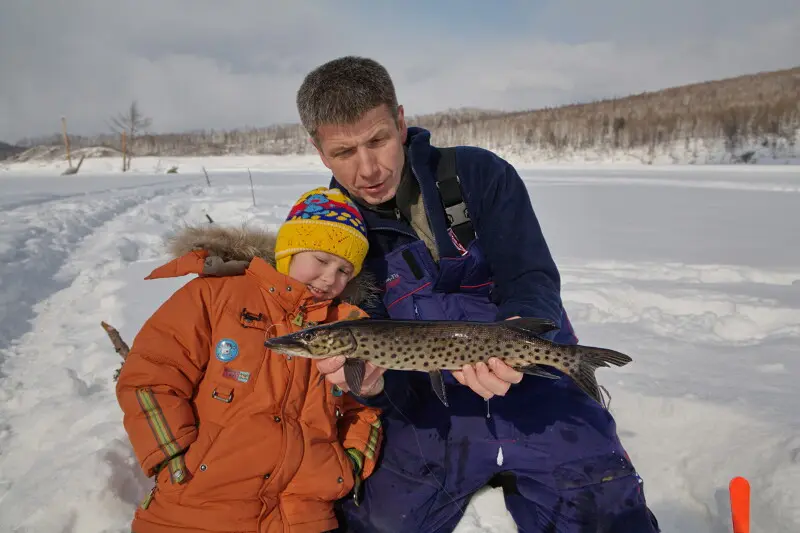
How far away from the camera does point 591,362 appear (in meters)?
2.18

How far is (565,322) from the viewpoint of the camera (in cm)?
285

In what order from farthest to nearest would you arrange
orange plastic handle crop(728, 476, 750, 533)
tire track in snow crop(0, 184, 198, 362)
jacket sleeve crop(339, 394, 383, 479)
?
1. tire track in snow crop(0, 184, 198, 362)
2. jacket sleeve crop(339, 394, 383, 479)
3. orange plastic handle crop(728, 476, 750, 533)

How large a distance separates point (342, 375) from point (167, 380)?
80 cm

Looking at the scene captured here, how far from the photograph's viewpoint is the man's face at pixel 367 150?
2408 millimetres

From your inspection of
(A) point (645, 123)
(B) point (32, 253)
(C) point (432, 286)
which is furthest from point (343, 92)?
(A) point (645, 123)

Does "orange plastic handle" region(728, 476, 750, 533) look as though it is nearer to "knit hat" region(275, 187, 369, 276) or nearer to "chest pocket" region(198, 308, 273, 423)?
"knit hat" region(275, 187, 369, 276)

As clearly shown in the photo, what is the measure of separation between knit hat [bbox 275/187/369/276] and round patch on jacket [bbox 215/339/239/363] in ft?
1.54

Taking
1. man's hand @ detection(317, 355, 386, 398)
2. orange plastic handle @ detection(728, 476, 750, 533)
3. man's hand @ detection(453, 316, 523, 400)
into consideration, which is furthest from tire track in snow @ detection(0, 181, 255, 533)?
orange plastic handle @ detection(728, 476, 750, 533)

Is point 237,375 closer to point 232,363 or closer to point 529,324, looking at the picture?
point 232,363

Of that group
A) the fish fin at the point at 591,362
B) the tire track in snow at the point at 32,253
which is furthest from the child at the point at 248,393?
the tire track in snow at the point at 32,253

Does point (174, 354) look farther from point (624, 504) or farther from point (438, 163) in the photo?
point (624, 504)

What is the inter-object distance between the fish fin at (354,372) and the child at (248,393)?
320 millimetres

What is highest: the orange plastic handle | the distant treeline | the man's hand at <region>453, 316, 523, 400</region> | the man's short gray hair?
the distant treeline

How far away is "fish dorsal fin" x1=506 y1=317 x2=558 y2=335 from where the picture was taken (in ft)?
7.19
